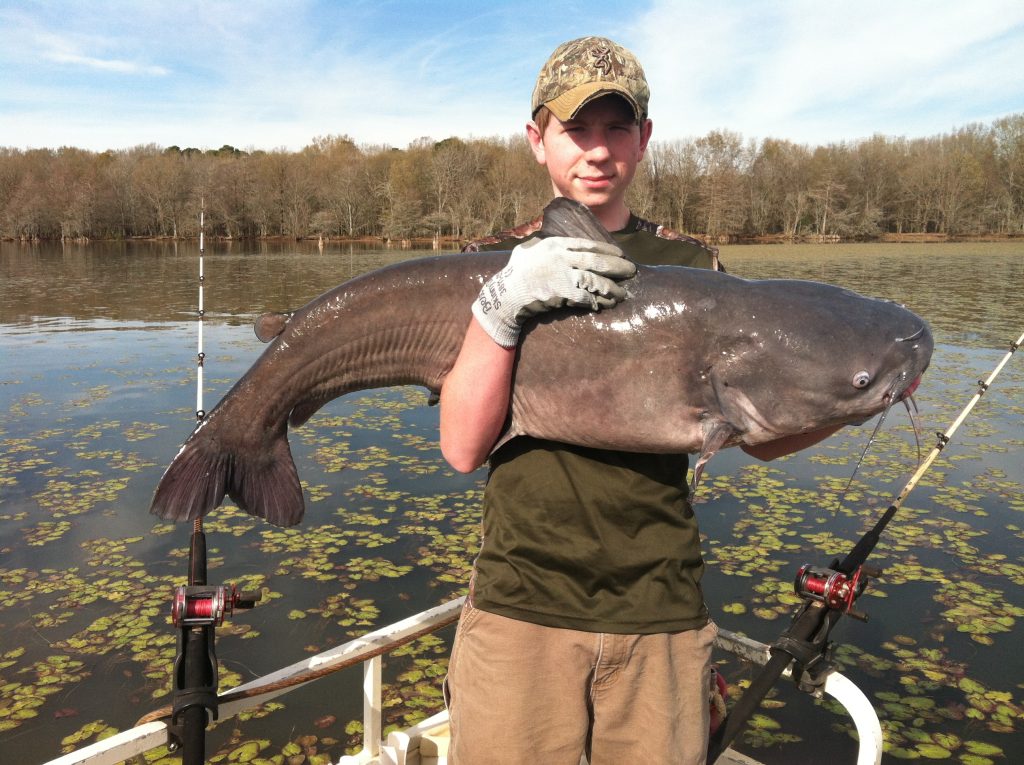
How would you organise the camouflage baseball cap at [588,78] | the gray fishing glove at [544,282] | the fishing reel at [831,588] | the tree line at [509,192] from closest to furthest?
the gray fishing glove at [544,282], the camouflage baseball cap at [588,78], the fishing reel at [831,588], the tree line at [509,192]

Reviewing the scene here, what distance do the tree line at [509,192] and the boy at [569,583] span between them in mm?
67148

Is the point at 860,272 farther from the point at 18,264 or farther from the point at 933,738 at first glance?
the point at 18,264

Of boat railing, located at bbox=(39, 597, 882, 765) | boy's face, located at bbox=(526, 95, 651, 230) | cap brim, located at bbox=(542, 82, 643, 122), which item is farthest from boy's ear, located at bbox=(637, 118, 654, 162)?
boat railing, located at bbox=(39, 597, 882, 765)

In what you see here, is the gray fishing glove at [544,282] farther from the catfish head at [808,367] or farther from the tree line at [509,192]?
the tree line at [509,192]

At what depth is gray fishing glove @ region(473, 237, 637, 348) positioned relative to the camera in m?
1.81

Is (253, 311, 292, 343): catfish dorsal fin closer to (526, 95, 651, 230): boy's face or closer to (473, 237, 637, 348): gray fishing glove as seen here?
(473, 237, 637, 348): gray fishing glove

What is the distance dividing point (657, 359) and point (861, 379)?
0.53 metres

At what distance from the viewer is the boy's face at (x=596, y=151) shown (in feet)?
6.82

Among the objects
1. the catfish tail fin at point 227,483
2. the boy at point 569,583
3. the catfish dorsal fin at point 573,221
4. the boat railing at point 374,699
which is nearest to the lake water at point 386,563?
the boat railing at point 374,699

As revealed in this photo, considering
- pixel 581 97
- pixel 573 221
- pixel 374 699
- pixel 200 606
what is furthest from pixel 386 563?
pixel 581 97

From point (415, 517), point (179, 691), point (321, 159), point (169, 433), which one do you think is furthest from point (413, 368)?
point (321, 159)

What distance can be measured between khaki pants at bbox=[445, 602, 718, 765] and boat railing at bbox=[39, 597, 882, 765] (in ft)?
1.63

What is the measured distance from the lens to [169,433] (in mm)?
9008

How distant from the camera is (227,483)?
2.13m
